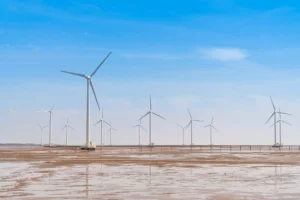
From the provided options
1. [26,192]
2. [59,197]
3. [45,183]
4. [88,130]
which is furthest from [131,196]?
[88,130]

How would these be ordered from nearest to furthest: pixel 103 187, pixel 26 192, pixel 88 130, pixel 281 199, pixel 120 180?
pixel 281 199 < pixel 26 192 < pixel 103 187 < pixel 120 180 < pixel 88 130

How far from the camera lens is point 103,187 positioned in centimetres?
2509

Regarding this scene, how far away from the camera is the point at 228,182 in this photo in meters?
27.8

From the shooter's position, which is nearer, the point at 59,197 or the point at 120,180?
the point at 59,197

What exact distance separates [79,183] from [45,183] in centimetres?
196

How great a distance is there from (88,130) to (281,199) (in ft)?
291

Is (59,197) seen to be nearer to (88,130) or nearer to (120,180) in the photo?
(120,180)

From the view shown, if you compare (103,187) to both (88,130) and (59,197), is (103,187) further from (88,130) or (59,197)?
(88,130)

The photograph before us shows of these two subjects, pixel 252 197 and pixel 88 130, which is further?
pixel 88 130

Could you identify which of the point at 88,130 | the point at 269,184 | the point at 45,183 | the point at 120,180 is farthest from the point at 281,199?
the point at 88,130

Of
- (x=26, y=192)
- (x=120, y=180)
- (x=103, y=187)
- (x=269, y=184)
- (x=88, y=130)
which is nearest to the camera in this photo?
(x=26, y=192)

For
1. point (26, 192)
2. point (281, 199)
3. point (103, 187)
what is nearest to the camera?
point (281, 199)

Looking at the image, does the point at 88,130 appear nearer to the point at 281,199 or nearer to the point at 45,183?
the point at 45,183

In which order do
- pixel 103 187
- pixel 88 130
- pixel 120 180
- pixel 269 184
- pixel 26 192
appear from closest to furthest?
pixel 26 192 → pixel 103 187 → pixel 269 184 → pixel 120 180 → pixel 88 130
